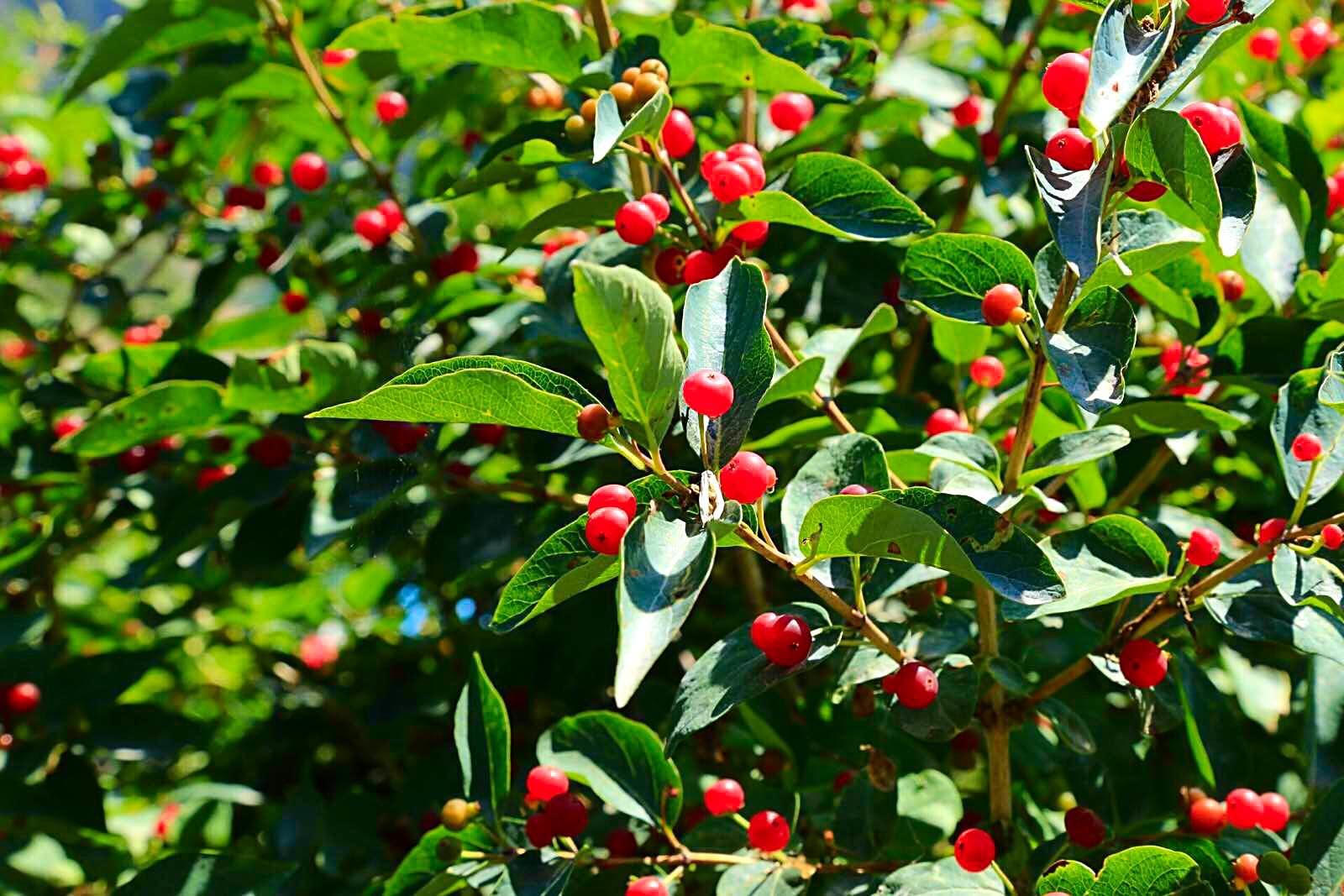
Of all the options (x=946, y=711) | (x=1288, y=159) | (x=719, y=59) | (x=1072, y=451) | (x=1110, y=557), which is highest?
(x=719, y=59)

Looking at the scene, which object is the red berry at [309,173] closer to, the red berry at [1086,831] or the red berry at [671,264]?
the red berry at [671,264]

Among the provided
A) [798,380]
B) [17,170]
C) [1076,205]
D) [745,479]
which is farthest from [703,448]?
[17,170]

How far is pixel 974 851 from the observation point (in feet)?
3.97

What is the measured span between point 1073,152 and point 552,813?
869mm

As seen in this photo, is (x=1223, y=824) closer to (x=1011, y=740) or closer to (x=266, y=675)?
(x=1011, y=740)

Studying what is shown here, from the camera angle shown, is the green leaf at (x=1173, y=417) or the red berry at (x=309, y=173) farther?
the red berry at (x=309, y=173)

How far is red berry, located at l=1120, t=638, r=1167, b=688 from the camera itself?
124 centimetres

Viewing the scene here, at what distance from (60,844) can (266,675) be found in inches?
37.6

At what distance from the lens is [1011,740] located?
1707 millimetres

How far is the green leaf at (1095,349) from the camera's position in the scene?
1.06 metres

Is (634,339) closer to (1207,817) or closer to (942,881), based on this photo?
(942,881)

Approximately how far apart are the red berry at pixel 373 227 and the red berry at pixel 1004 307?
1.14 metres

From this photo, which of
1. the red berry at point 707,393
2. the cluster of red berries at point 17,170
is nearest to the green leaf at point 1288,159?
the red berry at point 707,393

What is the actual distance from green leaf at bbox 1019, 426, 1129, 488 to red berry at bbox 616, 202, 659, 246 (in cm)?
46
